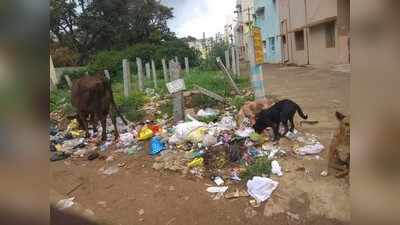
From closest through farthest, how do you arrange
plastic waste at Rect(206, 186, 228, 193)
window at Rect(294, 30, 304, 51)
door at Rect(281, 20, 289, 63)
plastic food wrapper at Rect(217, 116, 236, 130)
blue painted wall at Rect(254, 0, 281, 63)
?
plastic waste at Rect(206, 186, 228, 193) < plastic food wrapper at Rect(217, 116, 236, 130) < window at Rect(294, 30, 304, 51) < door at Rect(281, 20, 289, 63) < blue painted wall at Rect(254, 0, 281, 63)

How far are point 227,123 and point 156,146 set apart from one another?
1125 mm

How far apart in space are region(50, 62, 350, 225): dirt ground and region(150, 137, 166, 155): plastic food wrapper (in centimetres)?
16

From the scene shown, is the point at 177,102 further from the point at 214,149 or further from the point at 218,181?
the point at 218,181

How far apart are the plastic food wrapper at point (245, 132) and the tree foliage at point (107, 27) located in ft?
38.7

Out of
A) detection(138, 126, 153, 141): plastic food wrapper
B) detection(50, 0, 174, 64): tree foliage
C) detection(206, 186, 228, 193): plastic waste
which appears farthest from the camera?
detection(50, 0, 174, 64): tree foliage

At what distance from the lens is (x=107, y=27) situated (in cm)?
1953

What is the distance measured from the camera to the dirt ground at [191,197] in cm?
325

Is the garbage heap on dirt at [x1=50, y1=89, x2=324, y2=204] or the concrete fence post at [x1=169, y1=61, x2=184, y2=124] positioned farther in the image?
the concrete fence post at [x1=169, y1=61, x2=184, y2=124]

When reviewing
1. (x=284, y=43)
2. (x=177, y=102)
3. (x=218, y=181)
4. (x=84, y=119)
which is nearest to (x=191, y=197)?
(x=218, y=181)

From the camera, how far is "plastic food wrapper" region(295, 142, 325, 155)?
4.31m

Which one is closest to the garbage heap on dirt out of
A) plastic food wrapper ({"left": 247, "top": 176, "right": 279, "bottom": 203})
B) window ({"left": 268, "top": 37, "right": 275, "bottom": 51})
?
plastic food wrapper ({"left": 247, "top": 176, "right": 279, "bottom": 203})

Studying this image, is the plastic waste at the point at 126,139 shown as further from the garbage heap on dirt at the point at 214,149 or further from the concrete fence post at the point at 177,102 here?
the concrete fence post at the point at 177,102

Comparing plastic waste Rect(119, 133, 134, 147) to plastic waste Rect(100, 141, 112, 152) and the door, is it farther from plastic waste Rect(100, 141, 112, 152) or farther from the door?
the door
